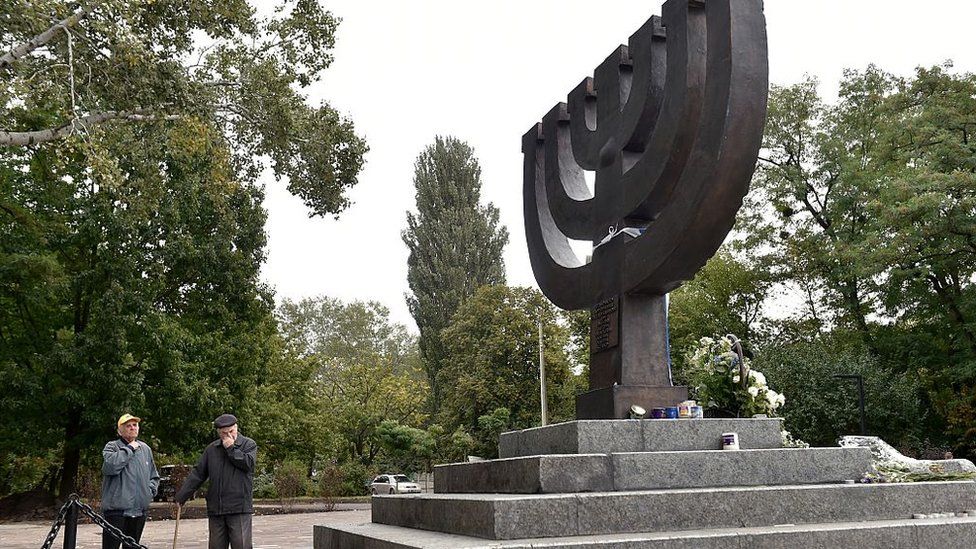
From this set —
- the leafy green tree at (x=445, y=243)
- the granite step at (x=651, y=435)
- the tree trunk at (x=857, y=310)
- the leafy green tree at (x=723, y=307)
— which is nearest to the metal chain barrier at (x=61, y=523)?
the granite step at (x=651, y=435)

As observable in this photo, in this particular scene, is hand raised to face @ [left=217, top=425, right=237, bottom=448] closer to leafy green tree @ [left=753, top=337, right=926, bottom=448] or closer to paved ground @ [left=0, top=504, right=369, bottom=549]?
paved ground @ [left=0, top=504, right=369, bottom=549]

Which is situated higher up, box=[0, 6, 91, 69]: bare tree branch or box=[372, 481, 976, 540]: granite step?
box=[0, 6, 91, 69]: bare tree branch

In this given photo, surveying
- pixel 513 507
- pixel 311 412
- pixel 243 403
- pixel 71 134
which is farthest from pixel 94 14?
pixel 311 412

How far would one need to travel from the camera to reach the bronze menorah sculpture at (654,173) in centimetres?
611

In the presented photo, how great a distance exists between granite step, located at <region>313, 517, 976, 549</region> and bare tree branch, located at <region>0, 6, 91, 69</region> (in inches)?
347

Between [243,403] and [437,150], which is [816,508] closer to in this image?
[243,403]

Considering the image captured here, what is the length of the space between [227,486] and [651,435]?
340 cm

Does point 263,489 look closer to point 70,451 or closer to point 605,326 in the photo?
point 70,451

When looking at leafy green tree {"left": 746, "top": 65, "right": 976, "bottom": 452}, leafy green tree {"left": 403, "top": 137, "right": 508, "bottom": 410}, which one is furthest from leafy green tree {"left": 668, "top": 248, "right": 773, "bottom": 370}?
leafy green tree {"left": 403, "top": 137, "right": 508, "bottom": 410}

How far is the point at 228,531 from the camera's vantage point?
673 cm

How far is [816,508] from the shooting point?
5.57 meters

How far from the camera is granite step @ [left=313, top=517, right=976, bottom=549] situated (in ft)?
15.6

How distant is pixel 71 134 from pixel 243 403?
469 inches

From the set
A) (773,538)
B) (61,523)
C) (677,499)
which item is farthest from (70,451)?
(773,538)
